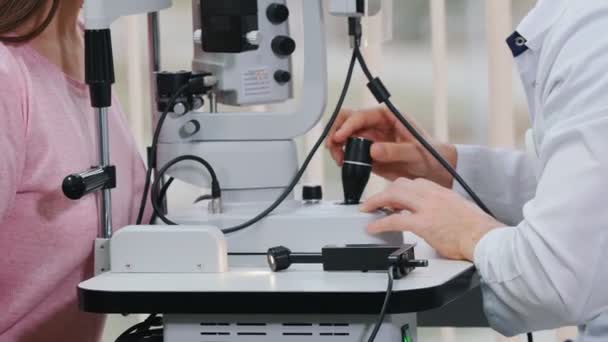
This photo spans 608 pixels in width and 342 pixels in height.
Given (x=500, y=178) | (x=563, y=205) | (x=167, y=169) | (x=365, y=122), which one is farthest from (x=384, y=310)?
(x=500, y=178)

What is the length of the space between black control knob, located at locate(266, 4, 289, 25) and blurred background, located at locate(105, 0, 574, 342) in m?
0.74

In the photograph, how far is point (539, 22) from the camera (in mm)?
1447

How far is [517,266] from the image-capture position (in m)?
1.35

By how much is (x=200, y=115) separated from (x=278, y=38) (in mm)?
167

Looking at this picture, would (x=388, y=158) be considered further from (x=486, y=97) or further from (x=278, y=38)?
(x=486, y=97)

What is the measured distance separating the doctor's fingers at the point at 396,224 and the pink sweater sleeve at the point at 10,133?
490mm

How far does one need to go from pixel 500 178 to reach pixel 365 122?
0.28 meters

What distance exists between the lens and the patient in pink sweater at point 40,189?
1451 mm

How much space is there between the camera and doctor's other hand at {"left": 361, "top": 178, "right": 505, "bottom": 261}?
1.46 m

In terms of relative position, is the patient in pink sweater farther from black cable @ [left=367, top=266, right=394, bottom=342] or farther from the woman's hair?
black cable @ [left=367, top=266, right=394, bottom=342]

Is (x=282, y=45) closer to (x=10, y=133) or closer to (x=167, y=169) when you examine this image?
(x=167, y=169)

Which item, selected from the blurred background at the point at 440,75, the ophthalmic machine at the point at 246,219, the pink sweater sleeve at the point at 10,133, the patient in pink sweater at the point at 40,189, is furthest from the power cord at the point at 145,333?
the blurred background at the point at 440,75

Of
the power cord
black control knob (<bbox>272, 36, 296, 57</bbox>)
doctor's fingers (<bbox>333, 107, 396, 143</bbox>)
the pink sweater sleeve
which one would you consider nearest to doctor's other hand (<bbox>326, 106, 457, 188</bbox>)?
doctor's fingers (<bbox>333, 107, 396, 143</bbox>)

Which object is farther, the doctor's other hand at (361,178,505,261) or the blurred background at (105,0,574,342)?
the blurred background at (105,0,574,342)
